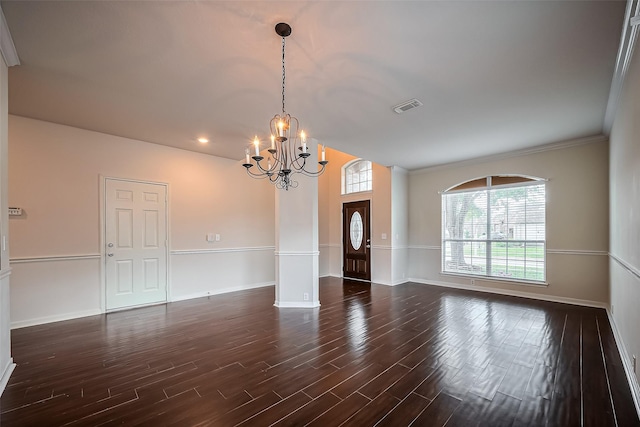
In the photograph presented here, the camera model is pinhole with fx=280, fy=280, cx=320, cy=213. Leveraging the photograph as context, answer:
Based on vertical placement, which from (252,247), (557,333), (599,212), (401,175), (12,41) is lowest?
(557,333)

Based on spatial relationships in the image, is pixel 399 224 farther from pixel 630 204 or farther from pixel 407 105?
pixel 630 204

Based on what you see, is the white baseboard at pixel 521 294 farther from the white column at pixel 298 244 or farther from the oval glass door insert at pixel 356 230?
the white column at pixel 298 244

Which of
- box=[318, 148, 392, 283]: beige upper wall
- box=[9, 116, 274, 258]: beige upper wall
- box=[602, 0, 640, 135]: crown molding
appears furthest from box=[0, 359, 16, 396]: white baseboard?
box=[318, 148, 392, 283]: beige upper wall

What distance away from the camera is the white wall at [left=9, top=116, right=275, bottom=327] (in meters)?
3.73

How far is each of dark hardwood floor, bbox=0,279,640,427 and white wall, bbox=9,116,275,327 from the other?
56cm

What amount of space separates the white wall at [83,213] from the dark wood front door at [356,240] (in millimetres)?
2977

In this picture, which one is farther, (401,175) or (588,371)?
(401,175)

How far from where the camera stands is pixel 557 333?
3.42 metres

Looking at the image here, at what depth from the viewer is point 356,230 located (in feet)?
23.9

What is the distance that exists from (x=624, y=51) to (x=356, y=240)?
18.4ft

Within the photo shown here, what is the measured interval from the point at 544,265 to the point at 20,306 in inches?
318

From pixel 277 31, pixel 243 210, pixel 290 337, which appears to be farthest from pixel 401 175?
pixel 277 31

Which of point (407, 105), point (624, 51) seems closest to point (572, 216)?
point (624, 51)

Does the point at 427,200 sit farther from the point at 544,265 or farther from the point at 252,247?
the point at 252,247
